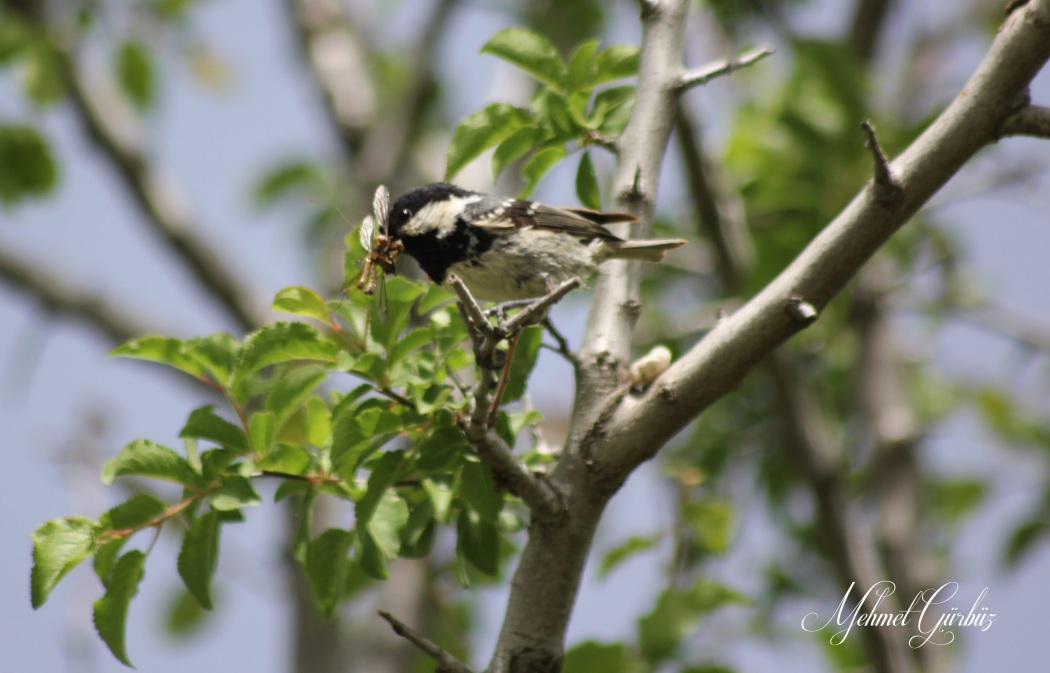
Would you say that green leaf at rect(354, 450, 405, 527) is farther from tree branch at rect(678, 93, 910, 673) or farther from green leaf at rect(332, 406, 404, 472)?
tree branch at rect(678, 93, 910, 673)

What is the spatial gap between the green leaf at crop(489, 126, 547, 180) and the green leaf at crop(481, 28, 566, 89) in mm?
159

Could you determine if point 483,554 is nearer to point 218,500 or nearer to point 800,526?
point 218,500

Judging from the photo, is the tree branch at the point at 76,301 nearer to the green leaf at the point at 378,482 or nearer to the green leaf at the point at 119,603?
the green leaf at the point at 119,603

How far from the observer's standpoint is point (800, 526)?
593 centimetres

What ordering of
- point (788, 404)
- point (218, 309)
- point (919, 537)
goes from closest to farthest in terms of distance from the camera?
point (788, 404) → point (919, 537) → point (218, 309)

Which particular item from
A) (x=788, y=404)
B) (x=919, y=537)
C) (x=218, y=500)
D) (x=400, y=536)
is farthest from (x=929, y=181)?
(x=919, y=537)

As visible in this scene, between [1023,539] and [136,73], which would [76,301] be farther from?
[1023,539]

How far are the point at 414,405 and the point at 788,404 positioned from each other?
9.24 feet

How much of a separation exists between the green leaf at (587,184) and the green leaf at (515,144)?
13cm

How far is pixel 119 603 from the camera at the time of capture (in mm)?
2322

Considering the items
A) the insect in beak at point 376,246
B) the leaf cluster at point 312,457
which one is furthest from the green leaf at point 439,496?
the insect in beak at point 376,246

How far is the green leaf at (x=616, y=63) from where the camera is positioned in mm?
2961

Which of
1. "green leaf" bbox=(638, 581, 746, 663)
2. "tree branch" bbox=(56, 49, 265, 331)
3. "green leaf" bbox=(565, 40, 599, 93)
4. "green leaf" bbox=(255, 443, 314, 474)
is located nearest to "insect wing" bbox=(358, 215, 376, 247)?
"green leaf" bbox=(255, 443, 314, 474)

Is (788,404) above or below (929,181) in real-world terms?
above
